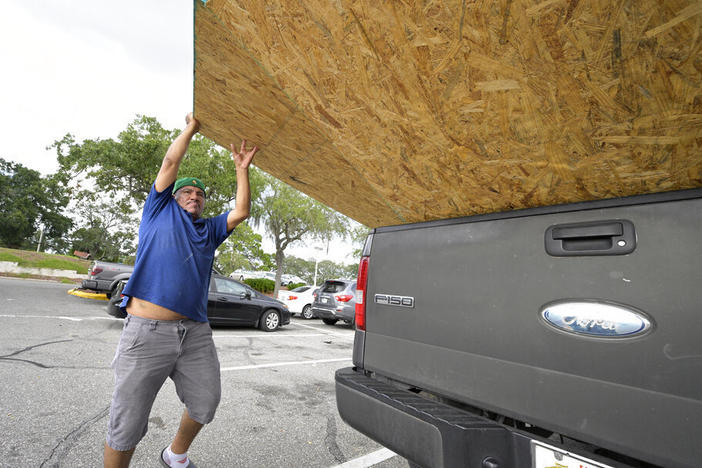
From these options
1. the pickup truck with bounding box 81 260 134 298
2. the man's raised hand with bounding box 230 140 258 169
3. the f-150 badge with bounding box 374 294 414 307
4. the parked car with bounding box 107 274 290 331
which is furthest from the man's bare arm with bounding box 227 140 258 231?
the pickup truck with bounding box 81 260 134 298

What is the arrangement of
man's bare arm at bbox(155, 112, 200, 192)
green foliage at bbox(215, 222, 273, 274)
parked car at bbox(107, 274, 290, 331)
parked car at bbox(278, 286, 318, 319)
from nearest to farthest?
man's bare arm at bbox(155, 112, 200, 192)
parked car at bbox(107, 274, 290, 331)
parked car at bbox(278, 286, 318, 319)
green foliage at bbox(215, 222, 273, 274)

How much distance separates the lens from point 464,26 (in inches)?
45.0

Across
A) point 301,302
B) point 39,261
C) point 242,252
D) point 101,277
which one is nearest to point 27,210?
point 39,261

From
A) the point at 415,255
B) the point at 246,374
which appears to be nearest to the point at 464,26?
the point at 415,255

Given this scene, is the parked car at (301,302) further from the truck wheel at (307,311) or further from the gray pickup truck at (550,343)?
the gray pickup truck at (550,343)

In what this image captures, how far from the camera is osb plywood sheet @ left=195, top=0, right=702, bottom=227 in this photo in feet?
3.29

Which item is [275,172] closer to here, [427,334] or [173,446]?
[427,334]

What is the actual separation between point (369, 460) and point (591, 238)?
2268 mm

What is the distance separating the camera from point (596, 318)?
1216 millimetres

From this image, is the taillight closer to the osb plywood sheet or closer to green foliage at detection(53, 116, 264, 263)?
the osb plywood sheet

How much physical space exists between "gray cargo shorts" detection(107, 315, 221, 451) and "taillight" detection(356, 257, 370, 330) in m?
1.00

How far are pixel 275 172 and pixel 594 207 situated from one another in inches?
86.4

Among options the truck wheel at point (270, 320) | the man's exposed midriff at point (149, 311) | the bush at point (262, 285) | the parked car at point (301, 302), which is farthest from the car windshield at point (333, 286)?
the bush at point (262, 285)

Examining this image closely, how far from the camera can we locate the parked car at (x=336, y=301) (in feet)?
36.1
